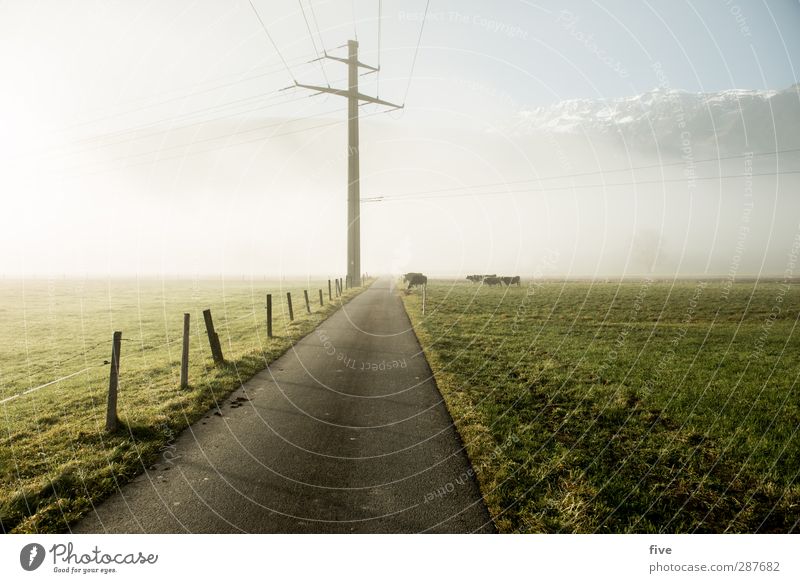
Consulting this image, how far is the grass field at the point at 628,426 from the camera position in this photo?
15.0 feet

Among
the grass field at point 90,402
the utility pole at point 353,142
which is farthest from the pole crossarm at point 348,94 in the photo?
the grass field at point 90,402

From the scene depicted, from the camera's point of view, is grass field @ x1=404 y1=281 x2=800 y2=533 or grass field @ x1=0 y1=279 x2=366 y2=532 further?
grass field @ x1=0 y1=279 x2=366 y2=532

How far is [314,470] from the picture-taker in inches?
211

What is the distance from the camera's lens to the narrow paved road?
4.28 m

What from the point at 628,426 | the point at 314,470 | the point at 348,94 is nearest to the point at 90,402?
the point at 314,470

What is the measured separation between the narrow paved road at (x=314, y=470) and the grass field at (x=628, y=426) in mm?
590

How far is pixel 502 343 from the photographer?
1416cm

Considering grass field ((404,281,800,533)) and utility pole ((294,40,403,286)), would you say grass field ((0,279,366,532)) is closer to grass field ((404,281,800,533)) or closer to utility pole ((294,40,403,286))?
grass field ((404,281,800,533))
